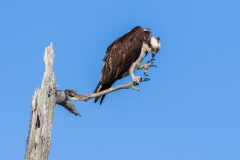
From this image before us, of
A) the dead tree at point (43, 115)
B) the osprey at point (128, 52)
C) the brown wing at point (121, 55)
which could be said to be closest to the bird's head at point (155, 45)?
the osprey at point (128, 52)

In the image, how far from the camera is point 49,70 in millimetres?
10320

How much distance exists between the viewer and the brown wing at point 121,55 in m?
13.3

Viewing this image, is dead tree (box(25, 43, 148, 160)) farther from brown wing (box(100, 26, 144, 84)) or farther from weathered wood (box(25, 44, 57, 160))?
brown wing (box(100, 26, 144, 84))

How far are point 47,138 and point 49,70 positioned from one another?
1267mm

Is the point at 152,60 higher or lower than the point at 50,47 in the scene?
higher

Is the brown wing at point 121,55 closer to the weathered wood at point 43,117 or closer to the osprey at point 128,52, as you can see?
the osprey at point 128,52

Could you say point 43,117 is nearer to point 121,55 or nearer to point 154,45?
point 121,55

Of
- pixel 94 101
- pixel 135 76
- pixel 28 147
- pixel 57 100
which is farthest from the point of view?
pixel 135 76

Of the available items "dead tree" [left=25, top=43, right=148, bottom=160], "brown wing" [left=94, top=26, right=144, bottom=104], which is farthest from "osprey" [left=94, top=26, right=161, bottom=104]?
"dead tree" [left=25, top=43, right=148, bottom=160]

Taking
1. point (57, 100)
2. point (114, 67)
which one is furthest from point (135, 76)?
point (57, 100)

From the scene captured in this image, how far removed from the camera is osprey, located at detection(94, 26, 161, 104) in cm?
1341

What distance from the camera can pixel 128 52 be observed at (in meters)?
13.6

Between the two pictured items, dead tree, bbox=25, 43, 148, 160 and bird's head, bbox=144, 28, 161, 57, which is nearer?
dead tree, bbox=25, 43, 148, 160

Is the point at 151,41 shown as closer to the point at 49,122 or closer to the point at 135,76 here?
the point at 135,76
